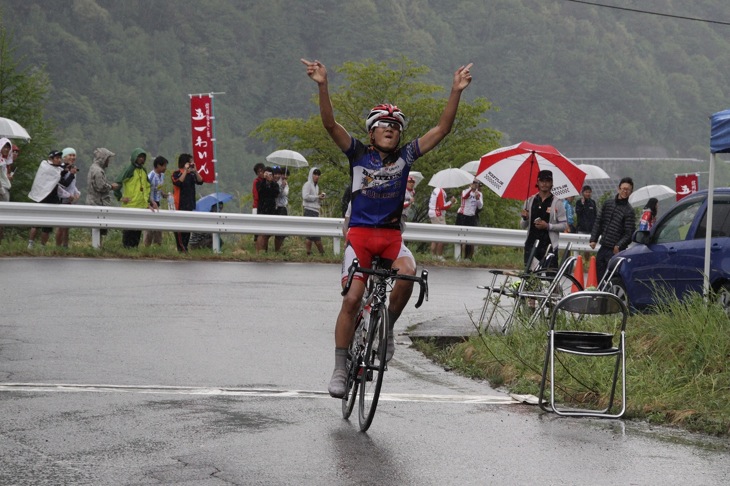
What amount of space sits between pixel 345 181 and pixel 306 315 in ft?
82.4

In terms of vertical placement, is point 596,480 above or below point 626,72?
below

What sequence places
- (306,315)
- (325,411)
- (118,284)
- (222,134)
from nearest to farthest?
1. (325,411)
2. (306,315)
3. (118,284)
4. (222,134)

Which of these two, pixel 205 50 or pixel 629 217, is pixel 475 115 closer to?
pixel 629 217

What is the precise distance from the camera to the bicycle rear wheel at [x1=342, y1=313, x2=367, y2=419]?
783 centimetres

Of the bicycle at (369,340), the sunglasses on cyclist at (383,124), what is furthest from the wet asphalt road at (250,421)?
the sunglasses on cyclist at (383,124)

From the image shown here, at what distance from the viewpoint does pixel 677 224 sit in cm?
1415

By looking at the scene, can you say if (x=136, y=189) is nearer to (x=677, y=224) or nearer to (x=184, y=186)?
(x=184, y=186)

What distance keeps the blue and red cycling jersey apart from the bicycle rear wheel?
665 millimetres

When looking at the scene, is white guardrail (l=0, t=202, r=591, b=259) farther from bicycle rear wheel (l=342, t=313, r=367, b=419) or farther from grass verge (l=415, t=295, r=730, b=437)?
bicycle rear wheel (l=342, t=313, r=367, b=419)

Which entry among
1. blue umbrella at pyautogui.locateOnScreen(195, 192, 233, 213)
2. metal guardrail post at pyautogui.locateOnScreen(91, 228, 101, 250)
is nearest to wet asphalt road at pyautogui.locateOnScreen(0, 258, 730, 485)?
metal guardrail post at pyautogui.locateOnScreen(91, 228, 101, 250)

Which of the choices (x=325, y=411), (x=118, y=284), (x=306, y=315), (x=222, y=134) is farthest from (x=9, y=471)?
(x=222, y=134)

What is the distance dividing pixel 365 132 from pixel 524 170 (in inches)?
967

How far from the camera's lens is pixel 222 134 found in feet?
300

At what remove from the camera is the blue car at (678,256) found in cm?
1286
